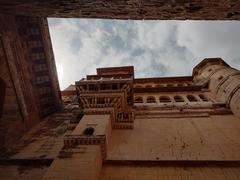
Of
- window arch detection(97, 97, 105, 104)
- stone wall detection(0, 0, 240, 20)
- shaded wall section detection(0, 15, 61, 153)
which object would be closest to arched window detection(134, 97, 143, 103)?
window arch detection(97, 97, 105, 104)

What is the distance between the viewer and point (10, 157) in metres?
9.56

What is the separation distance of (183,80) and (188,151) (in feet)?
46.5

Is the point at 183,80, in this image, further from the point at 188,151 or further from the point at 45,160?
the point at 45,160

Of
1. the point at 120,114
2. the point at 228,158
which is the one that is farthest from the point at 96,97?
the point at 228,158

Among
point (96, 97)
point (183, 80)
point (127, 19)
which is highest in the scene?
point (127, 19)

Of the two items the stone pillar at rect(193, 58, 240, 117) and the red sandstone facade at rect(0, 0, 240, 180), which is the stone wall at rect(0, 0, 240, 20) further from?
the stone pillar at rect(193, 58, 240, 117)

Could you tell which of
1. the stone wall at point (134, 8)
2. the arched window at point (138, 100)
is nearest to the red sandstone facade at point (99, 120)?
the stone wall at point (134, 8)

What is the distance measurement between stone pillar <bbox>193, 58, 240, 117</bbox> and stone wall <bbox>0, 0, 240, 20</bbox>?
22.8 feet

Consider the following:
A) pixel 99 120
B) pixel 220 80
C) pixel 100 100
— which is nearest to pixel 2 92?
pixel 100 100

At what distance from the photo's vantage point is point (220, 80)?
17.0 m

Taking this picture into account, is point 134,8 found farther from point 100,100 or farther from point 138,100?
point 138,100

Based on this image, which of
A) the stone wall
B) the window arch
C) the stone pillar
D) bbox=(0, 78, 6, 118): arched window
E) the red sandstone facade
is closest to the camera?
the stone wall

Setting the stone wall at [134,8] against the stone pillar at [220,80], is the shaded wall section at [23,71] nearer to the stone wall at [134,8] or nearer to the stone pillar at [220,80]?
the stone wall at [134,8]

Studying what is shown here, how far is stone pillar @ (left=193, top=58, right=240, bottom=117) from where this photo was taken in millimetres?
13133
